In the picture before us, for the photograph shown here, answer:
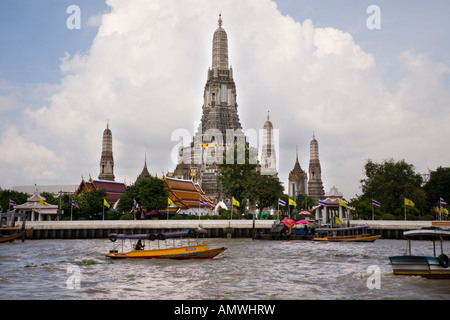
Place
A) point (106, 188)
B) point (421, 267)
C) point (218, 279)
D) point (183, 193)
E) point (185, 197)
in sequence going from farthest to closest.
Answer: point (106, 188)
point (183, 193)
point (185, 197)
point (218, 279)
point (421, 267)

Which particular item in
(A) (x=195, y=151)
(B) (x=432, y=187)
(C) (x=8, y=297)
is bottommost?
(C) (x=8, y=297)

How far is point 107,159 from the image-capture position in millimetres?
119000

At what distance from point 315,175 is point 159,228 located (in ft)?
233

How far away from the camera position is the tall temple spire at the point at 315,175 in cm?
11869

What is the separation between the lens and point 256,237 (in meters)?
53.2

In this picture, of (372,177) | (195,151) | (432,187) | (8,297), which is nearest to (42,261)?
(8,297)

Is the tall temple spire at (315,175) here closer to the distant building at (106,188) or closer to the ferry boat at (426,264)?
the distant building at (106,188)

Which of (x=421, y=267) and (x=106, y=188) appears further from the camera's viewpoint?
(x=106, y=188)

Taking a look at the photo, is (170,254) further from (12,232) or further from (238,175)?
(238,175)

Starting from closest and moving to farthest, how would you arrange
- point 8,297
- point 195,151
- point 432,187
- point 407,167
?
point 8,297, point 407,167, point 432,187, point 195,151

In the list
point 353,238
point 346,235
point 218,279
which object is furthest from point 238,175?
point 218,279
